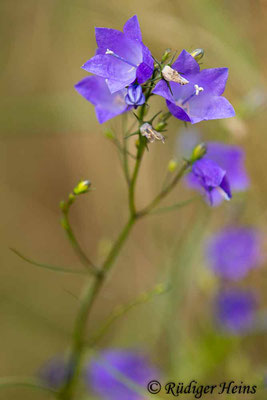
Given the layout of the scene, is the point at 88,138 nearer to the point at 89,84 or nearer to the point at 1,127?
the point at 1,127

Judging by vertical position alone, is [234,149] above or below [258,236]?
below

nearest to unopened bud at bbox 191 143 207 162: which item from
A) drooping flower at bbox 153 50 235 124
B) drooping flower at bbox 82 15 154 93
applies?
drooping flower at bbox 153 50 235 124

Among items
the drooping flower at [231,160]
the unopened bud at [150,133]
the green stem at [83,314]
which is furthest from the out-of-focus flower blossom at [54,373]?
the unopened bud at [150,133]

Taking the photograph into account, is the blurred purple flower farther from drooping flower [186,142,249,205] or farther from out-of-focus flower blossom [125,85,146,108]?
out-of-focus flower blossom [125,85,146,108]

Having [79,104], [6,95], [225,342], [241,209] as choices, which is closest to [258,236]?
[241,209]

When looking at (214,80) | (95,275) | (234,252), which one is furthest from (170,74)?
(234,252)

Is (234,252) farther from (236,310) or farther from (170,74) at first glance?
(170,74)

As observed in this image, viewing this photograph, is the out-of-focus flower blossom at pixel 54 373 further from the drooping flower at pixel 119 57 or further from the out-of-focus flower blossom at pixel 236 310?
the drooping flower at pixel 119 57
